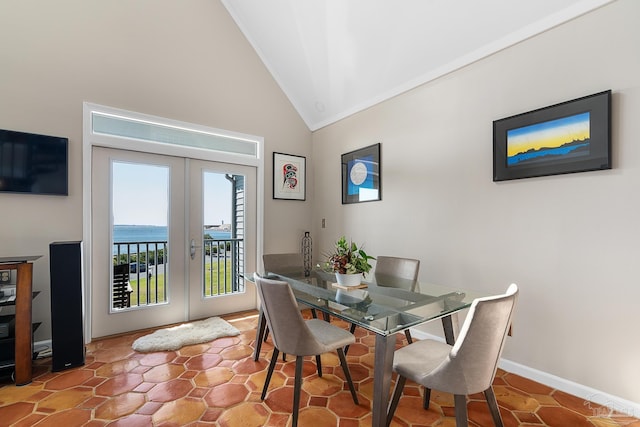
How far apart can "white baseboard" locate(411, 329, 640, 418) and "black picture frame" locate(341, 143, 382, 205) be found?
6.80 ft

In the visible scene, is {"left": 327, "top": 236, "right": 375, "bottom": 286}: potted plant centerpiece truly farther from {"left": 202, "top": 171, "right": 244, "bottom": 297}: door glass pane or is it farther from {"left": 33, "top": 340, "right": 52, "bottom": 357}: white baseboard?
{"left": 33, "top": 340, "right": 52, "bottom": 357}: white baseboard

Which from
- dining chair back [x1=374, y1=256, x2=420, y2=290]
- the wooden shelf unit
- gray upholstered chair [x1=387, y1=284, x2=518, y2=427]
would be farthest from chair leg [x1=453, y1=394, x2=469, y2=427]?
A: the wooden shelf unit

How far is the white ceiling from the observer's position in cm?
237

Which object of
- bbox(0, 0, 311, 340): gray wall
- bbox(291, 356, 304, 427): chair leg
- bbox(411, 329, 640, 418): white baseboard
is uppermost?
bbox(0, 0, 311, 340): gray wall

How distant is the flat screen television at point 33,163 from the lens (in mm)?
2576

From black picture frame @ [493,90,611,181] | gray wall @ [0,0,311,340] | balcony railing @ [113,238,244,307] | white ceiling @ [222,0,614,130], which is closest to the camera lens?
black picture frame @ [493,90,611,181]

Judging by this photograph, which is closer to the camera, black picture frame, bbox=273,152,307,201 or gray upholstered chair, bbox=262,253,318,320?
gray upholstered chair, bbox=262,253,318,320

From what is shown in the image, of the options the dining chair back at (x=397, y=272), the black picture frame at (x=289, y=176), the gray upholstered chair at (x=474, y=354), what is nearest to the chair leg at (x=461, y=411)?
the gray upholstered chair at (x=474, y=354)

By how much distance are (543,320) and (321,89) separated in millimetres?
3540

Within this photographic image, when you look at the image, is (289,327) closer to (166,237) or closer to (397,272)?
(397,272)

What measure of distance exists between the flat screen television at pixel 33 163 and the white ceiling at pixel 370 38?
2.65 m

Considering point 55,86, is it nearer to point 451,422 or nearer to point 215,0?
point 215,0

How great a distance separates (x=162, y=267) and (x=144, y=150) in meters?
1.37

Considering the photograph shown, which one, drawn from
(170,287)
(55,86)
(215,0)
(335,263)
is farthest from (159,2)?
(335,263)
